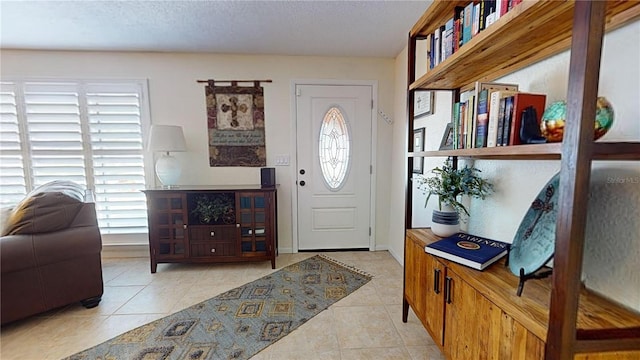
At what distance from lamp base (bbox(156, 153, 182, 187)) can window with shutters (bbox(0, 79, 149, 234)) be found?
0.46 m

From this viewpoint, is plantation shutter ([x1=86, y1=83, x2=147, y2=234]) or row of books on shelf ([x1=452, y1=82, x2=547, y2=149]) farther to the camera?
plantation shutter ([x1=86, y1=83, x2=147, y2=234])

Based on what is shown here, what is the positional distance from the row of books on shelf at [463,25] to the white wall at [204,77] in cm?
162

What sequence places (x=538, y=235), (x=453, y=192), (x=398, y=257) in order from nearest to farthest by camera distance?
(x=538, y=235) → (x=453, y=192) → (x=398, y=257)

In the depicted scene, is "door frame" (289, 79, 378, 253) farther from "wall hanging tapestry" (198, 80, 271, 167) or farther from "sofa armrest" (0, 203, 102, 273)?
"sofa armrest" (0, 203, 102, 273)

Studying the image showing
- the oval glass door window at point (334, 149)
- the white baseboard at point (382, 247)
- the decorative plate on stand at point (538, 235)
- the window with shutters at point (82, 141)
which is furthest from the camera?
the white baseboard at point (382, 247)

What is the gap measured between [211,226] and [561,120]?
9.04 feet

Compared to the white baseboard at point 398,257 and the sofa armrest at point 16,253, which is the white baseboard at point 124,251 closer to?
the sofa armrest at point 16,253

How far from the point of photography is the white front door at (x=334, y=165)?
10.3 ft

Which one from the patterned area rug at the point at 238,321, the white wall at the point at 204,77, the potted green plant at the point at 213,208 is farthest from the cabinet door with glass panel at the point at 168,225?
the patterned area rug at the point at 238,321

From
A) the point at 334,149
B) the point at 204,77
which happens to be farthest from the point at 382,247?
the point at 204,77

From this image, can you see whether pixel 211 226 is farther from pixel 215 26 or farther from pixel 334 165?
pixel 215 26

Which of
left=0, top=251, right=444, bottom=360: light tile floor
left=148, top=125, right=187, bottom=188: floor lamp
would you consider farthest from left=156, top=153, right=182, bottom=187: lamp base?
left=0, top=251, right=444, bottom=360: light tile floor

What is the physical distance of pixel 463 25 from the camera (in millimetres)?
1280

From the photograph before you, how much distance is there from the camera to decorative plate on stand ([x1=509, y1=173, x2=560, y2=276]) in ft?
3.13
